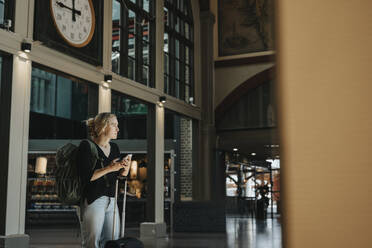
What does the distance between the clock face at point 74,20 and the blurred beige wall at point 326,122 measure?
7163mm

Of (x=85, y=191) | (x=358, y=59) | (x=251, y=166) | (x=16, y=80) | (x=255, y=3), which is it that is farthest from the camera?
(x=251, y=166)

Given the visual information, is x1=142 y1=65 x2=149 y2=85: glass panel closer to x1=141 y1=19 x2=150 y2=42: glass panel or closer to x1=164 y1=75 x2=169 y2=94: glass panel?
x1=141 y1=19 x2=150 y2=42: glass panel

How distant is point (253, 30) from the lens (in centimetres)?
1402

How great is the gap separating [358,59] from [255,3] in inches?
565

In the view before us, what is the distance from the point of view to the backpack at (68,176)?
8.00 ft

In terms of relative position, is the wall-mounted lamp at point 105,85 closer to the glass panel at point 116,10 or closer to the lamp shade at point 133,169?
the glass panel at point 116,10

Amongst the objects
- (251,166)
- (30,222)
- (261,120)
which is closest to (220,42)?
(261,120)

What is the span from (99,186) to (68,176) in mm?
175

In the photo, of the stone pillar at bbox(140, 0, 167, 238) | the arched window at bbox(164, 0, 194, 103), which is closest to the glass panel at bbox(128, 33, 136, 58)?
the stone pillar at bbox(140, 0, 167, 238)

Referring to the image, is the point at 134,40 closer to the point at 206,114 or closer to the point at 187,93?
the point at 187,93

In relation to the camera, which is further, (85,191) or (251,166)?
(251,166)

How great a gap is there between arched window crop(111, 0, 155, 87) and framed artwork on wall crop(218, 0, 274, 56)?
13.0 feet

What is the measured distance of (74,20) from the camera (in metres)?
7.75

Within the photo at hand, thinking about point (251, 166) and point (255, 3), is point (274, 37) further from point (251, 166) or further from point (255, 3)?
point (251, 166)
